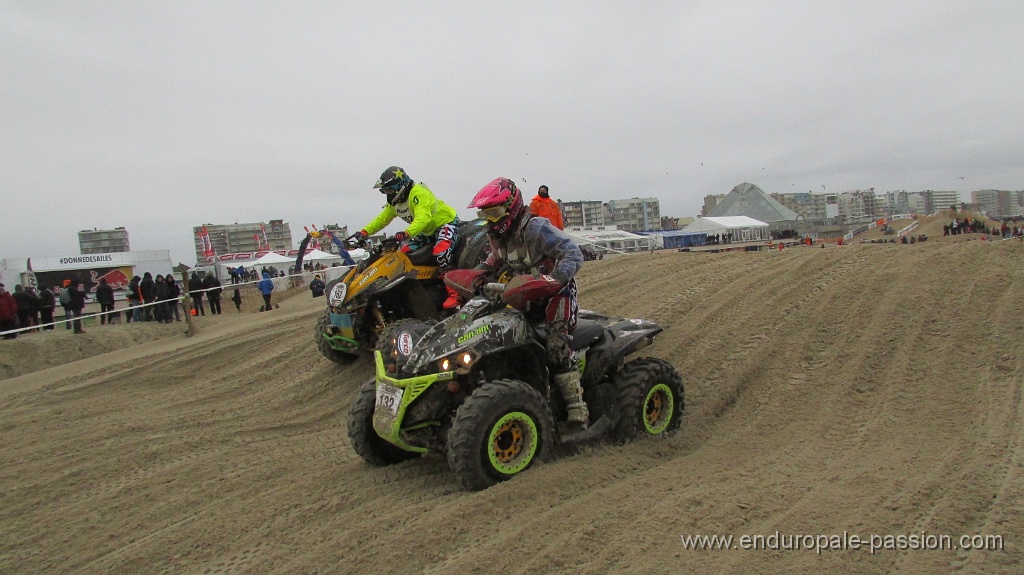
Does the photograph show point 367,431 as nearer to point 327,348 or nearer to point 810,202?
point 327,348

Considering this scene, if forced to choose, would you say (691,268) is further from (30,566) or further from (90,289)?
(90,289)

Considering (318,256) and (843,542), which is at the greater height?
(318,256)

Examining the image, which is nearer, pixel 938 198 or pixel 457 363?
pixel 457 363

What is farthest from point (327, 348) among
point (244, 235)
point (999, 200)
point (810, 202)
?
point (244, 235)

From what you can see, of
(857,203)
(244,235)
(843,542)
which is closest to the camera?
(843,542)

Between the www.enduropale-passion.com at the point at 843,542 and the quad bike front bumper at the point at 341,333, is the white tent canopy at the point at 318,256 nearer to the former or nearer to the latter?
the quad bike front bumper at the point at 341,333

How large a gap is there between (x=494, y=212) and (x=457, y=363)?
1.15 m

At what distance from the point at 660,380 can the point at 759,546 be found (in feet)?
6.65

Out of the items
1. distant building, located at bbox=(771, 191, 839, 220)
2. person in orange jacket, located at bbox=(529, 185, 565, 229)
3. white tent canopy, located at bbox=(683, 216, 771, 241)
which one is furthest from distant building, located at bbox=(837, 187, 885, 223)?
person in orange jacket, located at bbox=(529, 185, 565, 229)

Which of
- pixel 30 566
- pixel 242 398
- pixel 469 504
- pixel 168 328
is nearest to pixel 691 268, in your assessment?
pixel 242 398

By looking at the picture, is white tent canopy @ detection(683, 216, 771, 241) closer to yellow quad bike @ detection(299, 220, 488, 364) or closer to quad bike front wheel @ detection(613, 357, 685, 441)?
yellow quad bike @ detection(299, 220, 488, 364)

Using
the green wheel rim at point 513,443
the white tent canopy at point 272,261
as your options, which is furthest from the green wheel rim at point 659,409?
the white tent canopy at point 272,261

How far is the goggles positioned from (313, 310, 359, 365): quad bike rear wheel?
343 centimetres

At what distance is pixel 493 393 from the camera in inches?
162
